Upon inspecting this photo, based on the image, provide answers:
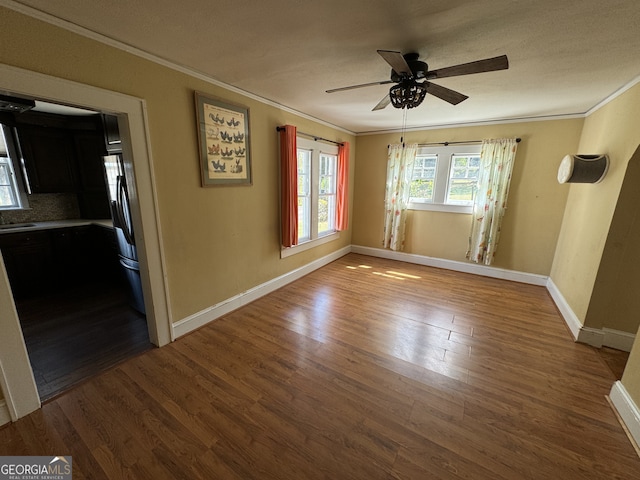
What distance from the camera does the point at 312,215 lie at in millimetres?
4082

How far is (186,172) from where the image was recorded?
230 cm

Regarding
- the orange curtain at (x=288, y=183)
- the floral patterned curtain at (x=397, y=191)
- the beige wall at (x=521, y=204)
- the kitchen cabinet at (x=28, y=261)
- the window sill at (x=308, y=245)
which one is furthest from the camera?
the floral patterned curtain at (x=397, y=191)

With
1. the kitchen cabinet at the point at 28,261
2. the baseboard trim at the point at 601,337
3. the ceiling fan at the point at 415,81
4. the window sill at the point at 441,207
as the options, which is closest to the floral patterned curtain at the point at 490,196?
the window sill at the point at 441,207

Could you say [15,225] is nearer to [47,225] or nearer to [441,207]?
[47,225]

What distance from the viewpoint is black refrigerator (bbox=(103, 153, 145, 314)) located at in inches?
96.1

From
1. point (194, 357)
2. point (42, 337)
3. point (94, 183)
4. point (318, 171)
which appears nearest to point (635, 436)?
point (194, 357)

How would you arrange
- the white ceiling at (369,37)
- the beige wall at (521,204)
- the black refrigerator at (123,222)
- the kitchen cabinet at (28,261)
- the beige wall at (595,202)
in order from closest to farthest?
the white ceiling at (369,37) → the beige wall at (595,202) → the black refrigerator at (123,222) → the kitchen cabinet at (28,261) → the beige wall at (521,204)

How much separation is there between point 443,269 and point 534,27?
3.63 m

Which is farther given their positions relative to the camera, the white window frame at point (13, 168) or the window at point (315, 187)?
the window at point (315, 187)

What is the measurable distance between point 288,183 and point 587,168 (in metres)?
3.16

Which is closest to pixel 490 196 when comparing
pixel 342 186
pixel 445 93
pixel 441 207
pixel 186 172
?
pixel 441 207

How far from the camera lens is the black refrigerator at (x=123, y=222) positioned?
2441 mm

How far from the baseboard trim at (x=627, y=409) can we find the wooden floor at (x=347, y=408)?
0.05 meters

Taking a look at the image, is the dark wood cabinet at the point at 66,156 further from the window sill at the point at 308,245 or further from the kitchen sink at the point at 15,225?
Result: the window sill at the point at 308,245
